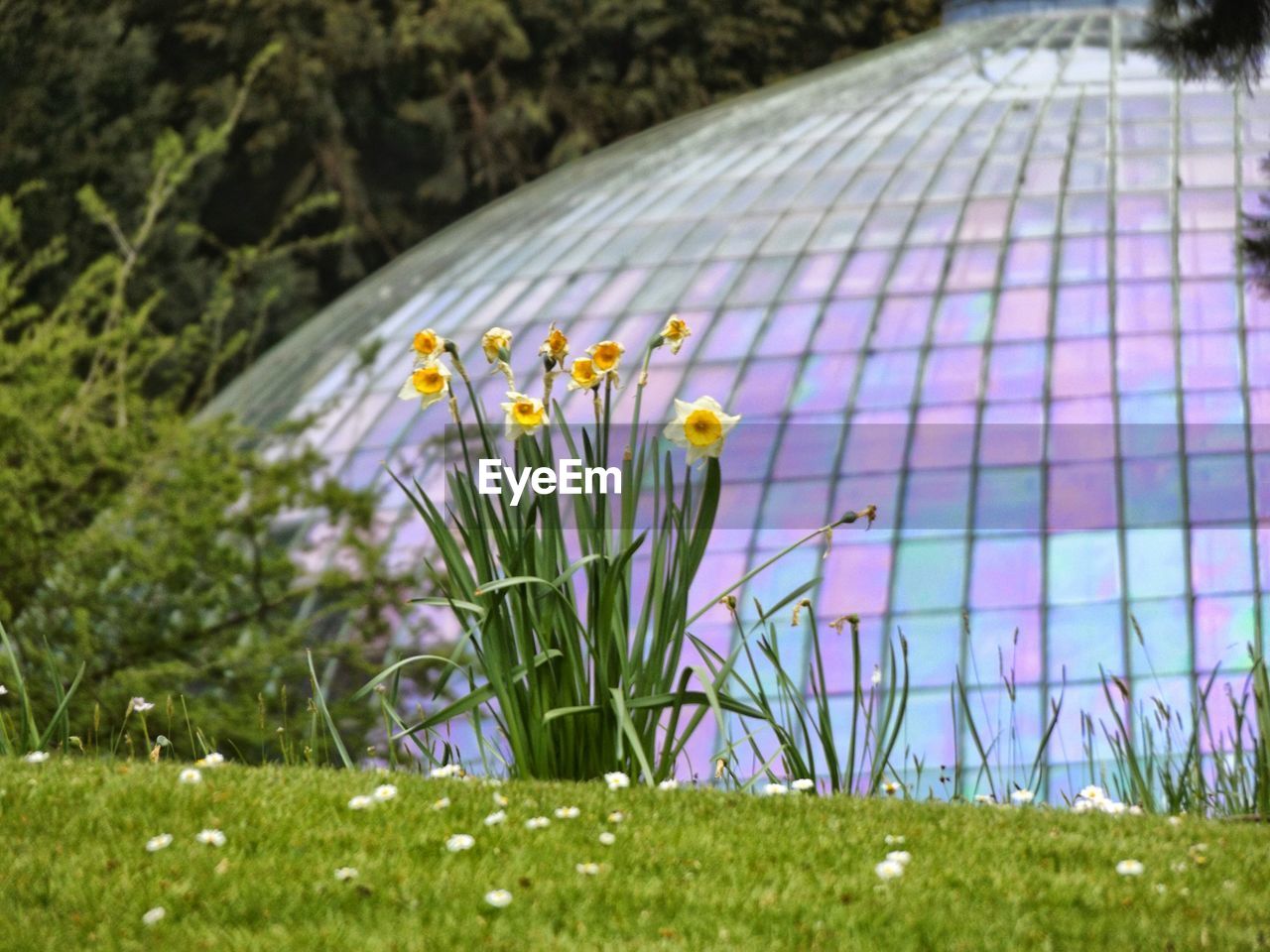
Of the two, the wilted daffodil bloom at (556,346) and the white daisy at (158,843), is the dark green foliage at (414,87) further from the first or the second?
the white daisy at (158,843)

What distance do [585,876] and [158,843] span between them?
1.05 m

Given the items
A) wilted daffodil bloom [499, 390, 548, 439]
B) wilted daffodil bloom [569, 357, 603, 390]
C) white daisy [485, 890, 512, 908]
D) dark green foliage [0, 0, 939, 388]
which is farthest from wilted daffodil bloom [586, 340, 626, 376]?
dark green foliage [0, 0, 939, 388]

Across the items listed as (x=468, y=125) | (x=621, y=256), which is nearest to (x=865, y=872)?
(x=621, y=256)

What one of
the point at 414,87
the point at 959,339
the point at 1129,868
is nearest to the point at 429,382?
the point at 1129,868

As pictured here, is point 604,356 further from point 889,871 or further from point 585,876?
point 889,871

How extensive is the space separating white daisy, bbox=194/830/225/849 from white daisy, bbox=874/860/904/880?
5.27ft

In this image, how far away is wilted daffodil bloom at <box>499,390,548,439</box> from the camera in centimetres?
611

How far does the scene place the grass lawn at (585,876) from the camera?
14.0 feet

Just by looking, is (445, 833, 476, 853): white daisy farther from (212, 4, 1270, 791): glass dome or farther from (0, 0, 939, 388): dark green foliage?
(0, 0, 939, 388): dark green foliage

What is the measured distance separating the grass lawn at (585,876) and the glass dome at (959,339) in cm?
460

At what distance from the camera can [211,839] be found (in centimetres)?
479

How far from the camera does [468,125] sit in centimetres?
3459

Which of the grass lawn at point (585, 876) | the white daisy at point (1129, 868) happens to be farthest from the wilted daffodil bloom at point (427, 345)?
the white daisy at point (1129, 868)

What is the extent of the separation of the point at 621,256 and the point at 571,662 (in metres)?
11.7
